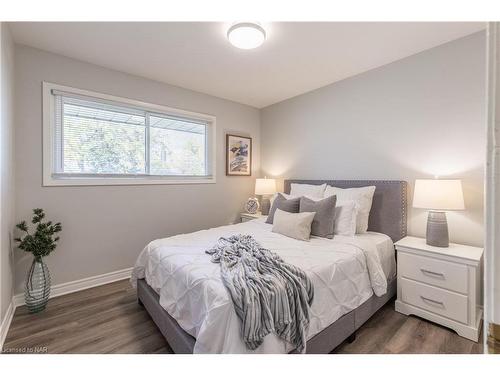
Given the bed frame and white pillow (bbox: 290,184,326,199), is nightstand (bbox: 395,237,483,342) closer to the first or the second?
the bed frame

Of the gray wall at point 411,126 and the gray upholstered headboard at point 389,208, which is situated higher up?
the gray wall at point 411,126

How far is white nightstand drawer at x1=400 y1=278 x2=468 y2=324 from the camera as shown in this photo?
71.5 inches

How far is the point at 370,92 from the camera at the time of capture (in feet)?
9.07

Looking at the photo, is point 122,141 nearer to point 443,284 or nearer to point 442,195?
point 442,195

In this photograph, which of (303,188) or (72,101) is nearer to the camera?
(72,101)

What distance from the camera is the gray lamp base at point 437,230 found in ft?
6.66

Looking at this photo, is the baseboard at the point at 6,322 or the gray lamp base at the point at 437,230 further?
the gray lamp base at the point at 437,230

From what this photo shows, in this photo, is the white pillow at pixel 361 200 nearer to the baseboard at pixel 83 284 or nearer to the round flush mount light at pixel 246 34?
the round flush mount light at pixel 246 34

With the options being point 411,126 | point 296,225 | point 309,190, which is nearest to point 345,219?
point 296,225

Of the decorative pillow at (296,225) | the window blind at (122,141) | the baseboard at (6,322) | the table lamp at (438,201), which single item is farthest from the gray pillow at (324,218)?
the baseboard at (6,322)

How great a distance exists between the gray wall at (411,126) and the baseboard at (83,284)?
9.19 feet

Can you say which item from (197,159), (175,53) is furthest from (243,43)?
(197,159)

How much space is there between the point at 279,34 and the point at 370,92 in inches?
54.5
